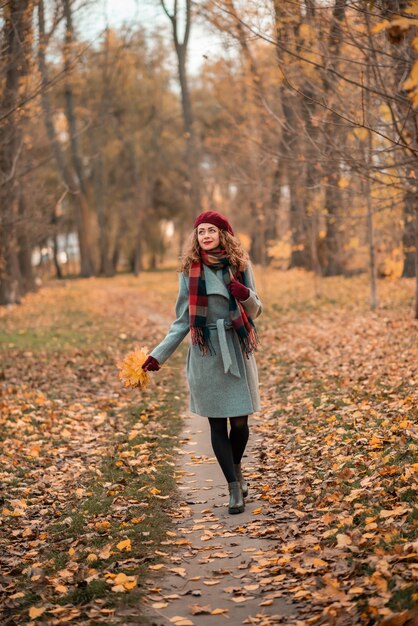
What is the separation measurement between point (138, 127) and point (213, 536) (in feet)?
142

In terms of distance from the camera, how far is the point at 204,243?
574 cm

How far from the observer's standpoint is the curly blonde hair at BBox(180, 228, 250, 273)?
226 inches

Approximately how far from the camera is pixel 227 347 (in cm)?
568

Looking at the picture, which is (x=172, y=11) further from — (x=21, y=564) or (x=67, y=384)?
(x=21, y=564)

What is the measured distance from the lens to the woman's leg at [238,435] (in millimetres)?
5883

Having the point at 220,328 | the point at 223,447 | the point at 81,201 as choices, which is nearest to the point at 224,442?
the point at 223,447

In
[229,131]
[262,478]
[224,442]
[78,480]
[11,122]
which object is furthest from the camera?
[229,131]

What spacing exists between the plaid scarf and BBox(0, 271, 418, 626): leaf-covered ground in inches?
51.4

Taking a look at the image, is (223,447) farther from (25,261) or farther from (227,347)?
(25,261)

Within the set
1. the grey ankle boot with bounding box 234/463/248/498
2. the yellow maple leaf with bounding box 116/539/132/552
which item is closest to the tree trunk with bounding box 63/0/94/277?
the grey ankle boot with bounding box 234/463/248/498

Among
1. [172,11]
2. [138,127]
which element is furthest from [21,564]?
[138,127]

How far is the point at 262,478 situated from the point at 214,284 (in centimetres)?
198

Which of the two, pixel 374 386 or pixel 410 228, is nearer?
pixel 374 386

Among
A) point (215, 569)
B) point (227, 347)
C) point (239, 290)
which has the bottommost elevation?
point (215, 569)
